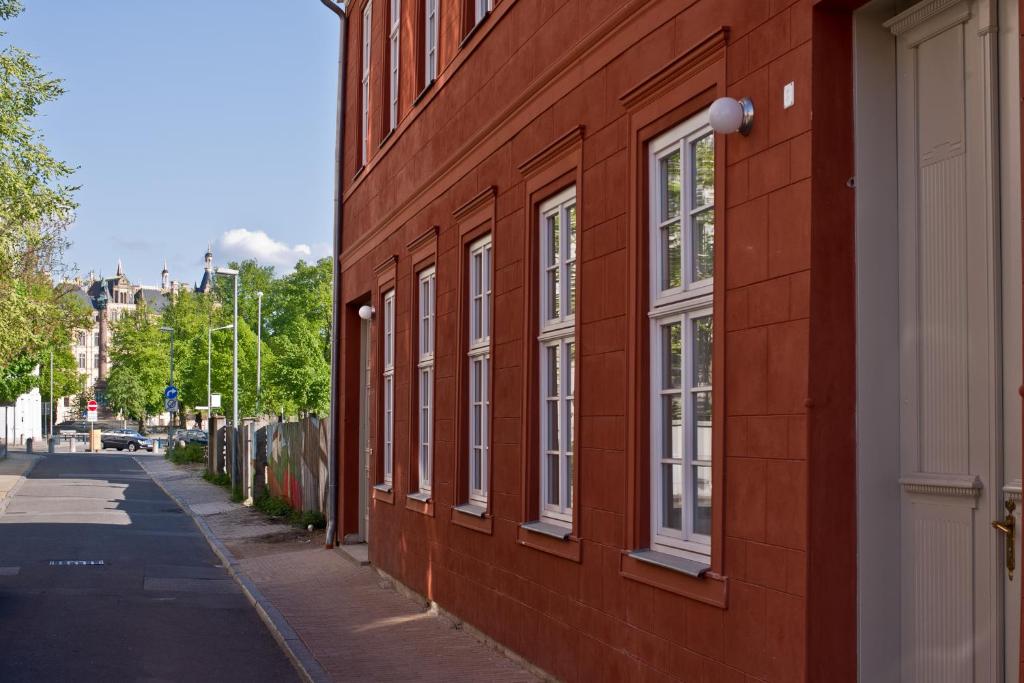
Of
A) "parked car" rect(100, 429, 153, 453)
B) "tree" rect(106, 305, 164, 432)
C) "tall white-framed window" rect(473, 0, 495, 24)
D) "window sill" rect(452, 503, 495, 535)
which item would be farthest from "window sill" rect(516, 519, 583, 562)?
"tree" rect(106, 305, 164, 432)

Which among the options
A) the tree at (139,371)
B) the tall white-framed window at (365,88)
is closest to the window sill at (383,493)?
the tall white-framed window at (365,88)

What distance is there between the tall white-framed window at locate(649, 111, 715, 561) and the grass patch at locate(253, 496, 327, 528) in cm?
1466

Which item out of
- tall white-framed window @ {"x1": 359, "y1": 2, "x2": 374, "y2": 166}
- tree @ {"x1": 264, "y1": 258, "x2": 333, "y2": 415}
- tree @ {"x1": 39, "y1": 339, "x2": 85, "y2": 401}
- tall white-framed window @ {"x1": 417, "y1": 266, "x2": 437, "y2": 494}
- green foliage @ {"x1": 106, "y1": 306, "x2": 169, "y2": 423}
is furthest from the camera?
green foliage @ {"x1": 106, "y1": 306, "x2": 169, "y2": 423}

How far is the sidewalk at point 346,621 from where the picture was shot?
970 cm

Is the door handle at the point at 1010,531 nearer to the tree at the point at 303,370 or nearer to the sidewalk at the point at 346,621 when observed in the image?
the sidewalk at the point at 346,621

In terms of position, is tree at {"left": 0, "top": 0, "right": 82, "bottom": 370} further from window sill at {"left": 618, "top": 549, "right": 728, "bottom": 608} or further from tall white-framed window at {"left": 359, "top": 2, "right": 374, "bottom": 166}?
window sill at {"left": 618, "top": 549, "right": 728, "bottom": 608}

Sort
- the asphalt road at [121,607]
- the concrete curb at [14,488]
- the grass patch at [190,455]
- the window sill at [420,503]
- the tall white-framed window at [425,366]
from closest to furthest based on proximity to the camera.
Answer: the asphalt road at [121,607] < the window sill at [420,503] < the tall white-framed window at [425,366] < the concrete curb at [14,488] < the grass patch at [190,455]

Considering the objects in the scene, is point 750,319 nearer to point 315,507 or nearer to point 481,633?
point 481,633

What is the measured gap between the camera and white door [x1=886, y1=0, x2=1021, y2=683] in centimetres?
485

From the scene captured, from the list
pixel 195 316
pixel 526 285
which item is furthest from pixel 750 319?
pixel 195 316

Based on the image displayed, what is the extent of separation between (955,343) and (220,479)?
1364 inches

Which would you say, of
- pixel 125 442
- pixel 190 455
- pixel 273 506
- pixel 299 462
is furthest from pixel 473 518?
pixel 125 442

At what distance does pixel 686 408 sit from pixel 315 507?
639 inches

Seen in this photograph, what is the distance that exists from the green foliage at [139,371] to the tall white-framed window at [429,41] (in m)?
96.3
